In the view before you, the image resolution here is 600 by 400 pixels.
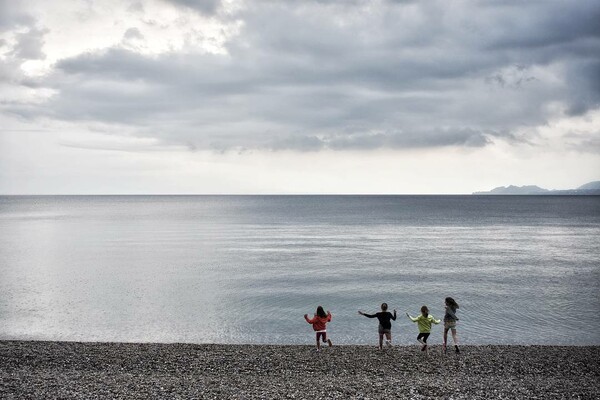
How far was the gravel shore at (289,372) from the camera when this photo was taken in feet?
54.6

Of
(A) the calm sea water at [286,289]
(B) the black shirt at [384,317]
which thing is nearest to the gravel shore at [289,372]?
(B) the black shirt at [384,317]

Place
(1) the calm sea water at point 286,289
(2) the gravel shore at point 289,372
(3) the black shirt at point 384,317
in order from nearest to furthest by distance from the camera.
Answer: (2) the gravel shore at point 289,372
(3) the black shirt at point 384,317
(1) the calm sea water at point 286,289

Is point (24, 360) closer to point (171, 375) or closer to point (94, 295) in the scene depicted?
point (171, 375)

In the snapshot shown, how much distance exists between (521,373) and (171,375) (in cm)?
1361

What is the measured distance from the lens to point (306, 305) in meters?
36.2

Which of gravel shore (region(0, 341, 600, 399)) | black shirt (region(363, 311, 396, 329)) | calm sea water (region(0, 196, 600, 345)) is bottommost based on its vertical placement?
calm sea water (region(0, 196, 600, 345))

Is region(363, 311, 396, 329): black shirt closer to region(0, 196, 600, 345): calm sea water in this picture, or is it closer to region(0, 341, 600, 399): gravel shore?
region(0, 341, 600, 399): gravel shore

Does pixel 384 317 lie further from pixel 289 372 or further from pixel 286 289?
pixel 286 289

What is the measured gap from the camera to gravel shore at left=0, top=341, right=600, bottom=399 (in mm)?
16641

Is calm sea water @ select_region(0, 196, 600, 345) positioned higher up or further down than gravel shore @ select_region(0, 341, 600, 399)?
further down

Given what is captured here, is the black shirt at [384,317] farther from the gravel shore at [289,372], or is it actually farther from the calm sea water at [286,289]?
the calm sea water at [286,289]

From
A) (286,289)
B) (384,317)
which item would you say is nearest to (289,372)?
(384,317)

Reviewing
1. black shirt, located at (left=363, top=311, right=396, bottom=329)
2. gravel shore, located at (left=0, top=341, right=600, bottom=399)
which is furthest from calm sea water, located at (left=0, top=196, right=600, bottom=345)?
black shirt, located at (left=363, top=311, right=396, bottom=329)

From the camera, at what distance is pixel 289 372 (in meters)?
19.2
